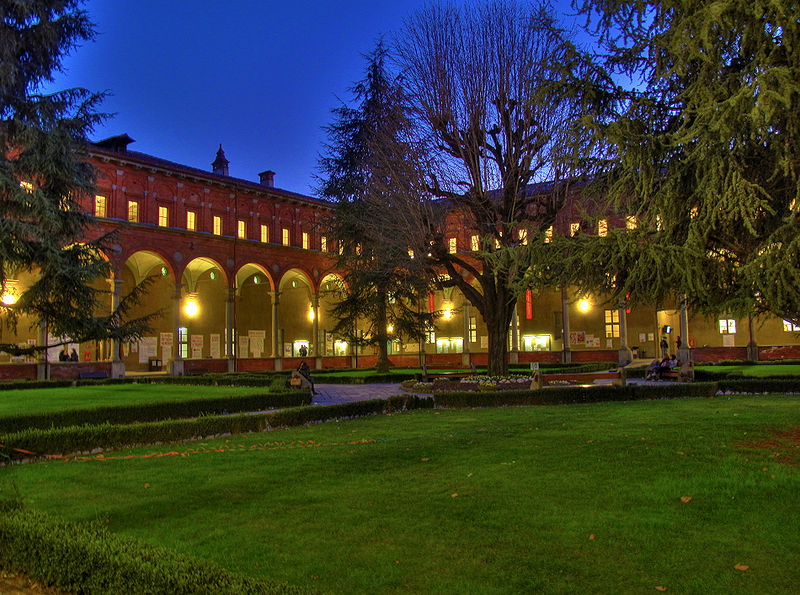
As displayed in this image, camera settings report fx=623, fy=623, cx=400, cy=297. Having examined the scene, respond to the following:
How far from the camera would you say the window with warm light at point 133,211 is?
31516 mm

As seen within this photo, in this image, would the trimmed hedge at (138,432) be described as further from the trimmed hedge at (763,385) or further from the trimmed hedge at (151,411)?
the trimmed hedge at (763,385)

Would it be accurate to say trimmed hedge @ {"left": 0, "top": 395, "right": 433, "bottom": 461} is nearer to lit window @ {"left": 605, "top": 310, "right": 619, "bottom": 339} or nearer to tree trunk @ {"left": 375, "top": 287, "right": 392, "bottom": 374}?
tree trunk @ {"left": 375, "top": 287, "right": 392, "bottom": 374}

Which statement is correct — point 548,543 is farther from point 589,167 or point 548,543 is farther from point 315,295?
point 315,295

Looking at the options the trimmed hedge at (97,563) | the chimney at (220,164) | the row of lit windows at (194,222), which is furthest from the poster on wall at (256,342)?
the trimmed hedge at (97,563)

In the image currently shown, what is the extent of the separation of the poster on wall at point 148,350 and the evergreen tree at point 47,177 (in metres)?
19.3

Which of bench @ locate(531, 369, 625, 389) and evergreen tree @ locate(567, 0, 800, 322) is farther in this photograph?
bench @ locate(531, 369, 625, 389)

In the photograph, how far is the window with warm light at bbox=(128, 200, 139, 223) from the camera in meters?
31.5

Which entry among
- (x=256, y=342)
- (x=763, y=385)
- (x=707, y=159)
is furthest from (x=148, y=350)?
(x=707, y=159)

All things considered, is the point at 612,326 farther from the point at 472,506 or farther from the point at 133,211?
the point at 472,506

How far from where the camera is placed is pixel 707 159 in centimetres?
719

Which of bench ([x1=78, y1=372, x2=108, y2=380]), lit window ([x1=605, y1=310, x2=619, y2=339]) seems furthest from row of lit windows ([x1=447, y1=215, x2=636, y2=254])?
lit window ([x1=605, y1=310, x2=619, y2=339])

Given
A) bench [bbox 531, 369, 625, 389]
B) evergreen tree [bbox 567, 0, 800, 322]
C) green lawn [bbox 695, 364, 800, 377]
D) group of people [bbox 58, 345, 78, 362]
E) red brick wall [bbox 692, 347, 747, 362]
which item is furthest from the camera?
red brick wall [bbox 692, 347, 747, 362]

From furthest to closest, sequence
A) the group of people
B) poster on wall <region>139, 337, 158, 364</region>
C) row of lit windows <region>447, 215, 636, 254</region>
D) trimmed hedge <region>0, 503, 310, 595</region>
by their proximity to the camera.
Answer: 1. poster on wall <region>139, 337, 158, 364</region>
2. the group of people
3. row of lit windows <region>447, 215, 636, 254</region>
4. trimmed hedge <region>0, 503, 310, 595</region>

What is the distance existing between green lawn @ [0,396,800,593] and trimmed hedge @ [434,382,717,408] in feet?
16.5
